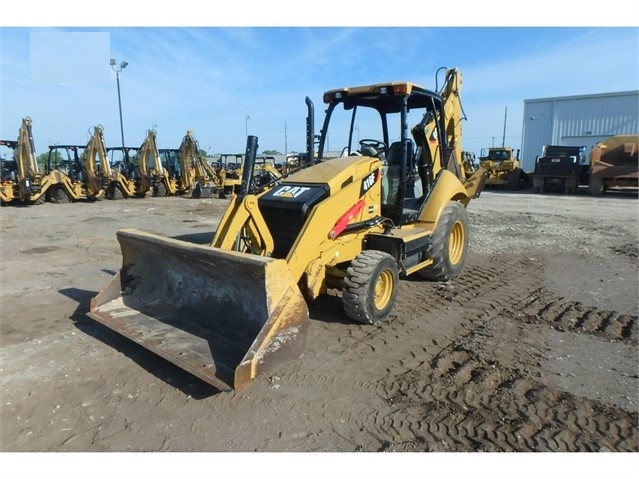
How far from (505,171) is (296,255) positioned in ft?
73.7

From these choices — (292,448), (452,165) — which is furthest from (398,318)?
(452,165)

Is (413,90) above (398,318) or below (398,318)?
above

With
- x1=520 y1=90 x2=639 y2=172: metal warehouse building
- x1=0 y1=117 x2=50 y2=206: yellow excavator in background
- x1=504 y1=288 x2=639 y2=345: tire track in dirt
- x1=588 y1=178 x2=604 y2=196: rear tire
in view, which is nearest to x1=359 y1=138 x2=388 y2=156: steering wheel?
x1=504 y1=288 x2=639 y2=345: tire track in dirt

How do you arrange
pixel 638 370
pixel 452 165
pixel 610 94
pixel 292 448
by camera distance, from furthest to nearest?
pixel 610 94 < pixel 452 165 < pixel 638 370 < pixel 292 448

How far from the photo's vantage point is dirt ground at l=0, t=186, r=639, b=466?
2.80 meters

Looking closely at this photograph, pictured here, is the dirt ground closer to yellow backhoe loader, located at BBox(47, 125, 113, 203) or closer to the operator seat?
the operator seat

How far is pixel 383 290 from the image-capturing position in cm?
473

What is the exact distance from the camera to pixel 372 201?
523cm

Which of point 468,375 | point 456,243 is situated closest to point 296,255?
point 468,375

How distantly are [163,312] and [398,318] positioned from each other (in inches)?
94.6

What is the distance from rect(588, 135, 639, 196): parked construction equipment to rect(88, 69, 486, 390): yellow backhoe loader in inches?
638

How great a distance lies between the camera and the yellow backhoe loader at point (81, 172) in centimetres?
1772

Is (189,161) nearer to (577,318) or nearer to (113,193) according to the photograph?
(113,193)

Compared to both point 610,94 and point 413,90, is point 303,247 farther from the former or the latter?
point 610,94
